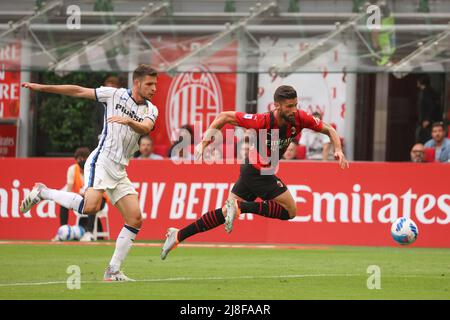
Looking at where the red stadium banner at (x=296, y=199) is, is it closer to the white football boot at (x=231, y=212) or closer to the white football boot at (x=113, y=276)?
the white football boot at (x=231, y=212)

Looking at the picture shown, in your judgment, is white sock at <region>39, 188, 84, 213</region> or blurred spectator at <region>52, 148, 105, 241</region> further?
blurred spectator at <region>52, 148, 105, 241</region>

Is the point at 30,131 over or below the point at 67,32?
below

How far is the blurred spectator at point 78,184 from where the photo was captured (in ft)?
68.0

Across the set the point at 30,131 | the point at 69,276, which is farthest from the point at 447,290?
the point at 30,131

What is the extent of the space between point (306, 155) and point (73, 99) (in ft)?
21.9

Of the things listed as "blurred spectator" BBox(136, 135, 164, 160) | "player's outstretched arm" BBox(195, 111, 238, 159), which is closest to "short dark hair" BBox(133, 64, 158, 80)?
"player's outstretched arm" BBox(195, 111, 238, 159)

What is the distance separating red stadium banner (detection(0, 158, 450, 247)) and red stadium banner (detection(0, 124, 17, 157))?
16.7 feet

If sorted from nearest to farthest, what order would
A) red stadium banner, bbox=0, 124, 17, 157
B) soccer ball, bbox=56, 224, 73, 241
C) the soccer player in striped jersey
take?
the soccer player in striped jersey
soccer ball, bbox=56, 224, 73, 241
red stadium banner, bbox=0, 124, 17, 157

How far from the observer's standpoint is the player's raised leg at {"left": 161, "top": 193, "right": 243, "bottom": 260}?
44.9 feet

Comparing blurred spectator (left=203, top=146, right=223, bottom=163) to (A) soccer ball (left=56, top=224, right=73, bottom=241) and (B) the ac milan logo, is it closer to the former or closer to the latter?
(A) soccer ball (left=56, top=224, right=73, bottom=241)

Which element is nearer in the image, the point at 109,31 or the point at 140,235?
the point at 140,235
